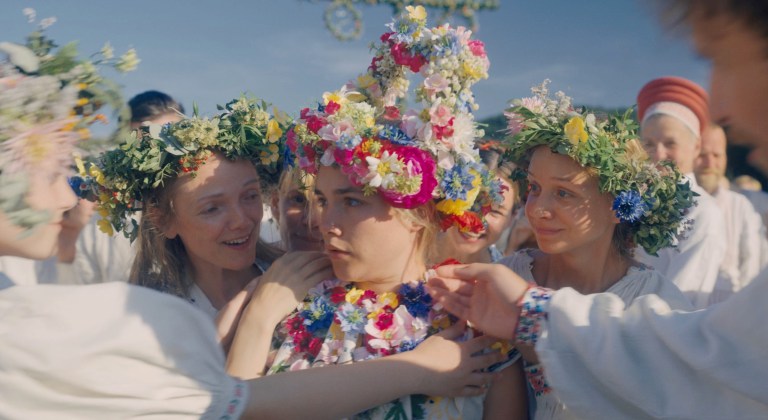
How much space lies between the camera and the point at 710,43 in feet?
5.03

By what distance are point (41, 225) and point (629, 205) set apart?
99.1 inches

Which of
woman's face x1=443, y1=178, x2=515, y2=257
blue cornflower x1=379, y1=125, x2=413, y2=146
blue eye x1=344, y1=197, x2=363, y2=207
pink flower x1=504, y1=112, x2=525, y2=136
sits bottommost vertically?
woman's face x1=443, y1=178, x2=515, y2=257

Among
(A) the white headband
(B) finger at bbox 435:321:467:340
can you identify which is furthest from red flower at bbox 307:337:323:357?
(A) the white headband

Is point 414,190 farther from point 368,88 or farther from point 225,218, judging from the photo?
point 225,218

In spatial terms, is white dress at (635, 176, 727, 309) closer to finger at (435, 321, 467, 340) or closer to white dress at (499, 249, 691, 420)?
white dress at (499, 249, 691, 420)

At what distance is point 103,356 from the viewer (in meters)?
1.56

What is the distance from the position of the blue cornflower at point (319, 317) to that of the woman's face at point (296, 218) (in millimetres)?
924

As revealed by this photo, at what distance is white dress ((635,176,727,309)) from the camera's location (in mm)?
4871

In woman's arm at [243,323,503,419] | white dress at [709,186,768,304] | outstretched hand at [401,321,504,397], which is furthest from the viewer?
white dress at [709,186,768,304]

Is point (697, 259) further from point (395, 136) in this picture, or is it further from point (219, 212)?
point (219, 212)

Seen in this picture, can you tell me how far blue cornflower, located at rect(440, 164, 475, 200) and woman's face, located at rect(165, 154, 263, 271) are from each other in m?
1.00

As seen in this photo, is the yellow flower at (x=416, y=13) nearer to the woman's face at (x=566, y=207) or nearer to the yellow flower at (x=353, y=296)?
the woman's face at (x=566, y=207)

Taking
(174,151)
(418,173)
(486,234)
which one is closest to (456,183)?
(418,173)

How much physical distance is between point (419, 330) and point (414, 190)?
1.80ft
